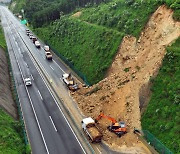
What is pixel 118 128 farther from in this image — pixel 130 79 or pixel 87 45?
pixel 87 45

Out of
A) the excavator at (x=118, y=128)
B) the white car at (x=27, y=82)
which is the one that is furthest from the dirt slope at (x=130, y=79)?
the white car at (x=27, y=82)

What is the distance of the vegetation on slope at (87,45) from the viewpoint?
58469mm

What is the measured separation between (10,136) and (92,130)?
40.6 feet

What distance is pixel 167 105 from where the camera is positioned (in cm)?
3894

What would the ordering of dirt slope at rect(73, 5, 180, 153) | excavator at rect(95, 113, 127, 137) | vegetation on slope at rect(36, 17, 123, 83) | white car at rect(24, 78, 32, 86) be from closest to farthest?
1. excavator at rect(95, 113, 127, 137)
2. dirt slope at rect(73, 5, 180, 153)
3. vegetation on slope at rect(36, 17, 123, 83)
4. white car at rect(24, 78, 32, 86)

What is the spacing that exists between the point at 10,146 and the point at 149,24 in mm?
35769

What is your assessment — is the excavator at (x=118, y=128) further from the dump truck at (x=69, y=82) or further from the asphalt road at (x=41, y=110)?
the dump truck at (x=69, y=82)

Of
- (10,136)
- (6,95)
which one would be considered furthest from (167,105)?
(6,95)

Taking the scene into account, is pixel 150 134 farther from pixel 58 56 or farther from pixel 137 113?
pixel 58 56

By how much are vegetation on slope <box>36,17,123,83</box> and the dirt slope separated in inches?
128

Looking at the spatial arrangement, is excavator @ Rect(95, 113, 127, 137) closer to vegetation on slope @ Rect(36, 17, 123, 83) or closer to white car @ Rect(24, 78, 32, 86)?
vegetation on slope @ Rect(36, 17, 123, 83)

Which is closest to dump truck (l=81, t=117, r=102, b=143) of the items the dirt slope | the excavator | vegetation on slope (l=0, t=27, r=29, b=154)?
the dirt slope

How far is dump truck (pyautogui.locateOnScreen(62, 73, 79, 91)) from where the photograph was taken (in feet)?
187

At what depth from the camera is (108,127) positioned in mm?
42562
